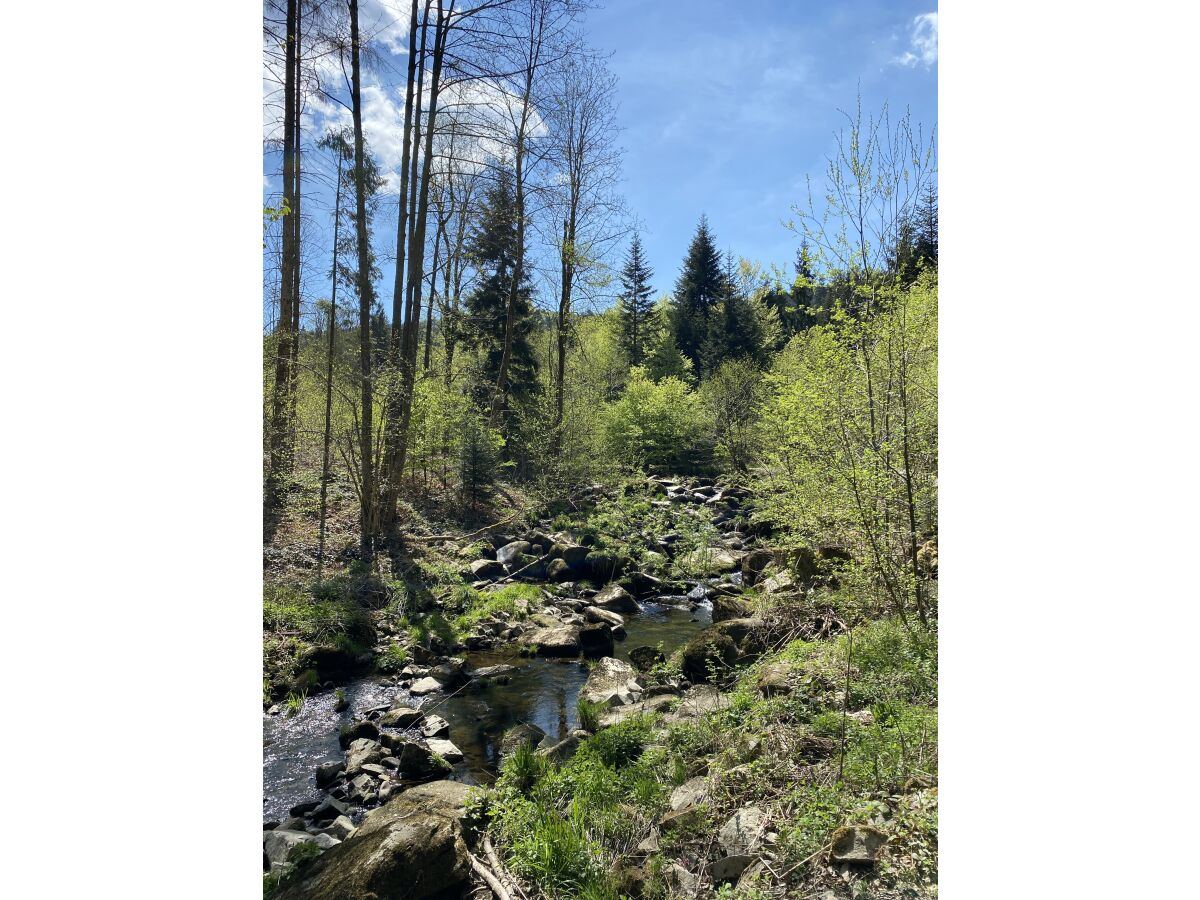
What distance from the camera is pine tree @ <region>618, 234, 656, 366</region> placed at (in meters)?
6.12

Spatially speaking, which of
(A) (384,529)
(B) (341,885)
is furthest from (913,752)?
(A) (384,529)

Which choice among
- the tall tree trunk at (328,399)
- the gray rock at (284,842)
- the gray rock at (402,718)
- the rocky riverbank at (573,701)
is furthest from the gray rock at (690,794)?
the tall tree trunk at (328,399)

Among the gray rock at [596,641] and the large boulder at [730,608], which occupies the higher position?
the large boulder at [730,608]

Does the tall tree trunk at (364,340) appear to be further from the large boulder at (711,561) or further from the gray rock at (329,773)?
the large boulder at (711,561)

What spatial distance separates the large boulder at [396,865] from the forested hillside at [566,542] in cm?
1

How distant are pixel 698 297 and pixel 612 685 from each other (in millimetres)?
4830

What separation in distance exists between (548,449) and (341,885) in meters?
6.50

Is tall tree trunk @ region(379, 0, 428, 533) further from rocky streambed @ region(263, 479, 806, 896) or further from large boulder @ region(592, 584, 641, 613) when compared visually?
large boulder @ region(592, 584, 641, 613)

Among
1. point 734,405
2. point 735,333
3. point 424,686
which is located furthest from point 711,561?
point 734,405

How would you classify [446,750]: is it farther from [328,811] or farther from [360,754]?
[328,811]

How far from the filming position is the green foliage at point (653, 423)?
867cm

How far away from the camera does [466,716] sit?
4027 millimetres
